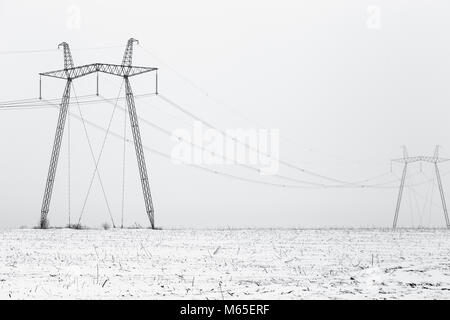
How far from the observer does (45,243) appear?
3234 cm

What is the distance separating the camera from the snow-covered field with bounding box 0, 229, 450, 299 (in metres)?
15.0

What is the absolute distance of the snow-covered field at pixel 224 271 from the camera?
49.1 ft

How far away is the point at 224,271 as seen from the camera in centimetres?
1952

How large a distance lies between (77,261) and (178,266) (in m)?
4.39

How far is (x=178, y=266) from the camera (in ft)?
69.2
